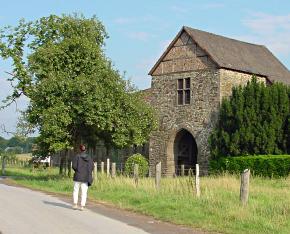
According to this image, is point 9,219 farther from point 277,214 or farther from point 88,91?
point 88,91

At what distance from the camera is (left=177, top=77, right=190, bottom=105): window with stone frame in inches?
1497

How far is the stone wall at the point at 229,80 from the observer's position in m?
35.8

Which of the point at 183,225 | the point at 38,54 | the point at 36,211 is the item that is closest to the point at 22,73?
the point at 38,54

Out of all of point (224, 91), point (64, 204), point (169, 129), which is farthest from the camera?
point (169, 129)

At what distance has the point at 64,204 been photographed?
17031mm

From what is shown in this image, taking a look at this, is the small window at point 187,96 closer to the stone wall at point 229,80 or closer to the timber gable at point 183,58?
the timber gable at point 183,58

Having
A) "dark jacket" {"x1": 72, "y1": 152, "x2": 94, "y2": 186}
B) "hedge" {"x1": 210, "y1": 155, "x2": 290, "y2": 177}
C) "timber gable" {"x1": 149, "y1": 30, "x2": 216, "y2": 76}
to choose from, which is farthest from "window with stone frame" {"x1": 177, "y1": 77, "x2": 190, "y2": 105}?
"dark jacket" {"x1": 72, "y1": 152, "x2": 94, "y2": 186}

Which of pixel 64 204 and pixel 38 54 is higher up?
pixel 38 54

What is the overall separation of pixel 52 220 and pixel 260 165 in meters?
19.8

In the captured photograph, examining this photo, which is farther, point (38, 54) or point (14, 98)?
point (14, 98)

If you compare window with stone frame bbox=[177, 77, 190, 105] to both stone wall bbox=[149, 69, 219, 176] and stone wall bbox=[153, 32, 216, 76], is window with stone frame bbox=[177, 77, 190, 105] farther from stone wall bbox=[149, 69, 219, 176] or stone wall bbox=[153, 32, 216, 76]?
stone wall bbox=[153, 32, 216, 76]

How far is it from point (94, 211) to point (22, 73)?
18388mm

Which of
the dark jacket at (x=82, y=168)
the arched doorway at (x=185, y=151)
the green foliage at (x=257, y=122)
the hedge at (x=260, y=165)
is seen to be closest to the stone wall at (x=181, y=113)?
the arched doorway at (x=185, y=151)

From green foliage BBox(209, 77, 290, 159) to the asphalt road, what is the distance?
59.1ft
